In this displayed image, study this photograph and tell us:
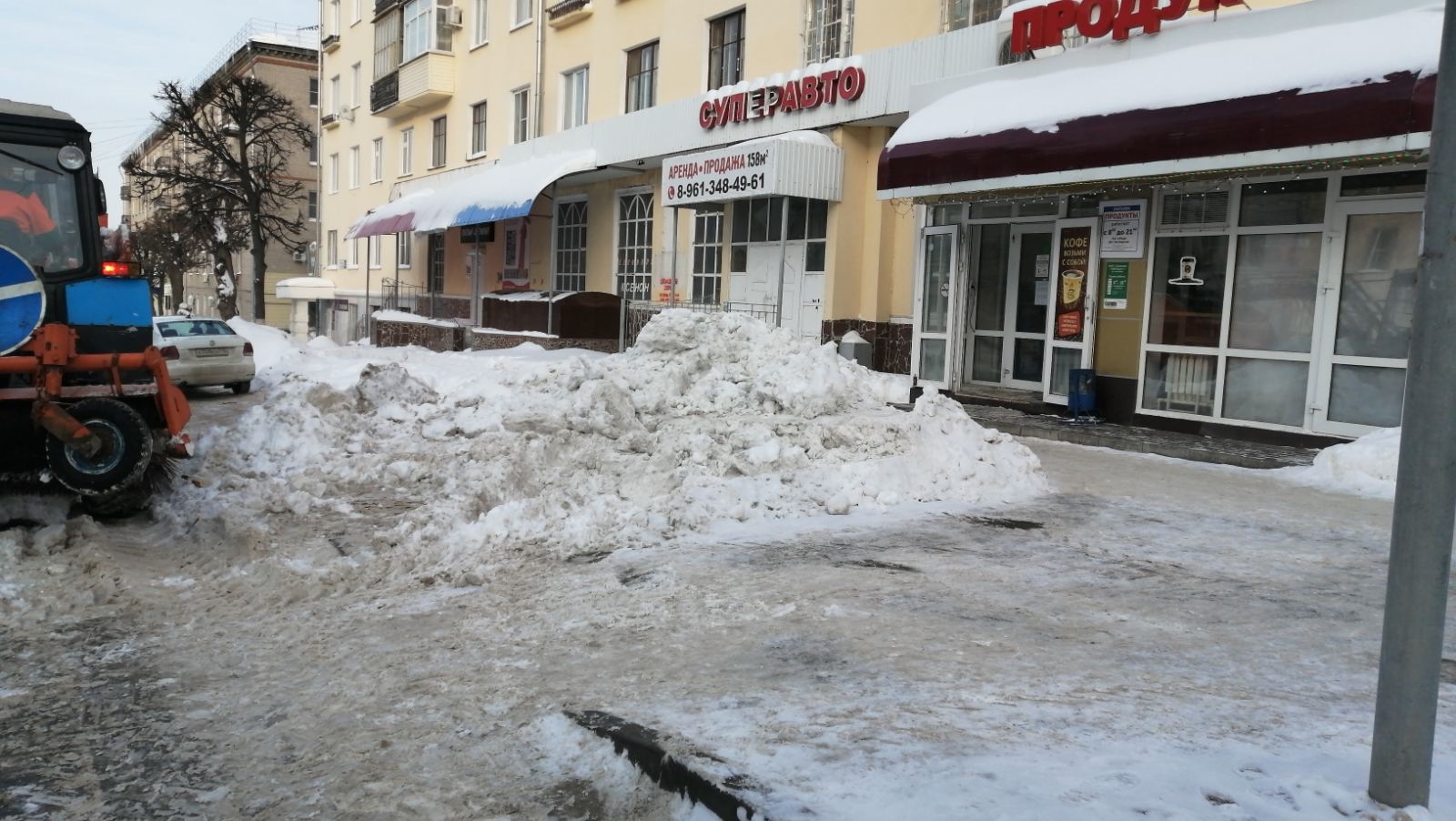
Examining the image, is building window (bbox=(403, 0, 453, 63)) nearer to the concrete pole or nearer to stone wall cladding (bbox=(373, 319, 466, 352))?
stone wall cladding (bbox=(373, 319, 466, 352))

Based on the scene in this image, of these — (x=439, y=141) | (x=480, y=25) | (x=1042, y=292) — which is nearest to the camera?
(x=1042, y=292)

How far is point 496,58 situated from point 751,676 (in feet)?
83.8

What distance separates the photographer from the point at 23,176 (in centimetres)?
674

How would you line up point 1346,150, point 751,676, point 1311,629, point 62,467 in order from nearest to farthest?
point 751,676 < point 1311,629 < point 62,467 < point 1346,150

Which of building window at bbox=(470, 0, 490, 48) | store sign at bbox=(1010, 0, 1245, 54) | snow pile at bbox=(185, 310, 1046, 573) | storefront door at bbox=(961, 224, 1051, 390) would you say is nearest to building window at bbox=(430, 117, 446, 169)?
building window at bbox=(470, 0, 490, 48)

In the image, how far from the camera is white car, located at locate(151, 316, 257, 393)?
15578mm

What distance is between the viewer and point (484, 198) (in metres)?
21.8

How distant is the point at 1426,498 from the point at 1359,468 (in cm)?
728

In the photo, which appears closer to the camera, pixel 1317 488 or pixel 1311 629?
pixel 1311 629

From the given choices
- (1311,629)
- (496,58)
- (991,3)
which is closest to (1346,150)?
(1311,629)

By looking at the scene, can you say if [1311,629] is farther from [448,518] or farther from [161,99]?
[161,99]

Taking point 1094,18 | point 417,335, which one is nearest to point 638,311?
point 417,335

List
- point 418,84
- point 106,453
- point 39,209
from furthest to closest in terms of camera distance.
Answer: point 418,84 < point 39,209 < point 106,453

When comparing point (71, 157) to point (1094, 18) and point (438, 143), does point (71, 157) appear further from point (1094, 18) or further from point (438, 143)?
point (438, 143)
